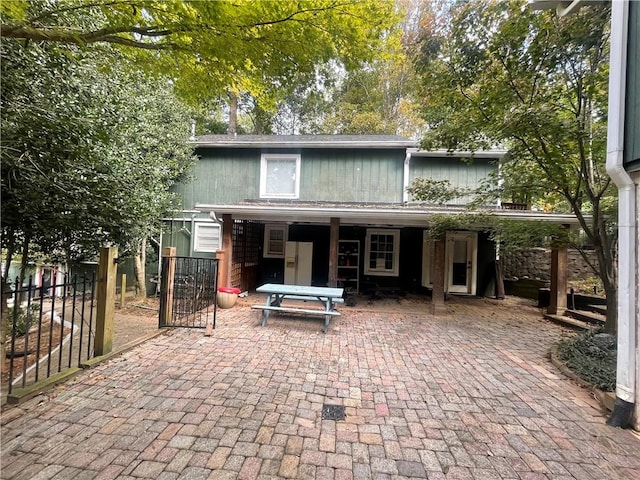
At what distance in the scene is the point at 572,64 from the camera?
14.7 ft

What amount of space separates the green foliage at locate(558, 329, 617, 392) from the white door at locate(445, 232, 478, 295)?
491cm

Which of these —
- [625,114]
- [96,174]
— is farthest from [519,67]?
[96,174]

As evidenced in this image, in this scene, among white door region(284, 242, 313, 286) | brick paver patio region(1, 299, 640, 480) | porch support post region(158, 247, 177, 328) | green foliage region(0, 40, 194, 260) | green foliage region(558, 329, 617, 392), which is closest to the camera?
brick paver patio region(1, 299, 640, 480)

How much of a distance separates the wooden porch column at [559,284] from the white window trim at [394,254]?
14.0ft

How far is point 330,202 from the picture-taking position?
9.52m

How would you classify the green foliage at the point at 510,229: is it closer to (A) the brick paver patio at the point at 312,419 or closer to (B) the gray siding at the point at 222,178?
(A) the brick paver patio at the point at 312,419

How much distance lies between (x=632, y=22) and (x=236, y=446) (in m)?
5.46

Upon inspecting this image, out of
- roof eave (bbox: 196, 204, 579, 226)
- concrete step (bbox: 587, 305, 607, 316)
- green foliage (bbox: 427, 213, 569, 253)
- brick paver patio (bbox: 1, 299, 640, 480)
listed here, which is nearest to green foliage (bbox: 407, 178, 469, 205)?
roof eave (bbox: 196, 204, 579, 226)

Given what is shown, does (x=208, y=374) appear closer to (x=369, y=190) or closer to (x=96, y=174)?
(x=96, y=174)

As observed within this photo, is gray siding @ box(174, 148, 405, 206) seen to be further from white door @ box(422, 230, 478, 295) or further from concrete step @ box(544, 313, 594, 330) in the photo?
concrete step @ box(544, 313, 594, 330)

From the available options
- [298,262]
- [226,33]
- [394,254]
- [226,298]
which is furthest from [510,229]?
[226,298]

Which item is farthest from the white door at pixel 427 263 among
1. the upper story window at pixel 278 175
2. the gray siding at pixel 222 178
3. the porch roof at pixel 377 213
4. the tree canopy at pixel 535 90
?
the gray siding at pixel 222 178

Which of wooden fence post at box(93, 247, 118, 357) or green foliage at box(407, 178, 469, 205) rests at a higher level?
green foliage at box(407, 178, 469, 205)

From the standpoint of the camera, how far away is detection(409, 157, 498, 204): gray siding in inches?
368
